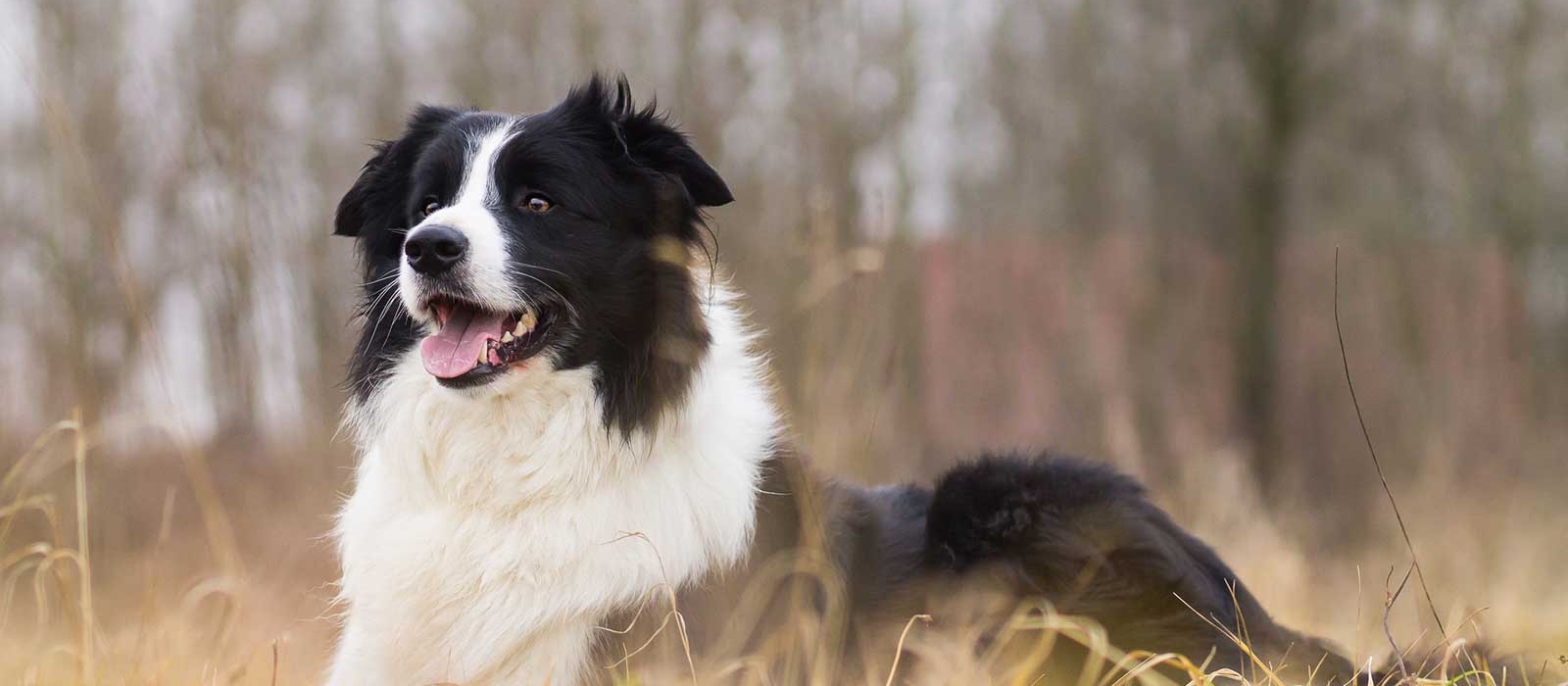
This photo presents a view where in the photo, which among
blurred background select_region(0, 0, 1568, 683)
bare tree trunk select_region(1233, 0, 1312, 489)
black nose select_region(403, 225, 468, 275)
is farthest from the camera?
bare tree trunk select_region(1233, 0, 1312, 489)

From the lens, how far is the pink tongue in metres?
3.38

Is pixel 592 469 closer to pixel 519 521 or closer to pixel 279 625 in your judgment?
pixel 519 521

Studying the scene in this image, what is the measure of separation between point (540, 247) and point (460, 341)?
0.37m

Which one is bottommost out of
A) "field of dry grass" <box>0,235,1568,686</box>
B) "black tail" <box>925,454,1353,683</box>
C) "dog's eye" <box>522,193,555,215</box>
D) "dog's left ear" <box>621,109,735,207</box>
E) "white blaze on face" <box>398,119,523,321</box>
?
"field of dry grass" <box>0,235,1568,686</box>

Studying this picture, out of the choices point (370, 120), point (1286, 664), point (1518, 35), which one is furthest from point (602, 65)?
point (1518, 35)

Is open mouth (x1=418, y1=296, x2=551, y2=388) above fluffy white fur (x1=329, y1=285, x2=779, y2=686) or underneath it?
above

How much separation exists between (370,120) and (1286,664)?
8462 mm

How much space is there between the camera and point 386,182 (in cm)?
401

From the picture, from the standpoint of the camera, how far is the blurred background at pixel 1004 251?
752 centimetres

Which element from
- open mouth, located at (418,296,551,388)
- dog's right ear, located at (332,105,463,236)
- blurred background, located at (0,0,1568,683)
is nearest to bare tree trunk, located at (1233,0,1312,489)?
blurred background, located at (0,0,1568,683)

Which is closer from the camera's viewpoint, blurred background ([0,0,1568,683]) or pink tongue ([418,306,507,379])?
pink tongue ([418,306,507,379])

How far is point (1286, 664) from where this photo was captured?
11.6 ft

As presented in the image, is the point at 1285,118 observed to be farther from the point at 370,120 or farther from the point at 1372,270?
the point at 370,120

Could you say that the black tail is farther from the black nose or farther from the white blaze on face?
the black nose
